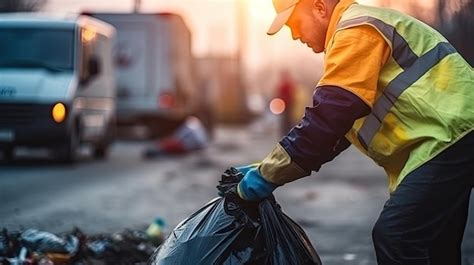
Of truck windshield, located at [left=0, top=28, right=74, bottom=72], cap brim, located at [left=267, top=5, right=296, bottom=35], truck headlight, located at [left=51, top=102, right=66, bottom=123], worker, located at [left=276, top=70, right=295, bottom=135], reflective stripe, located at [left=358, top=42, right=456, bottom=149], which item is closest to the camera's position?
reflective stripe, located at [left=358, top=42, right=456, bottom=149]

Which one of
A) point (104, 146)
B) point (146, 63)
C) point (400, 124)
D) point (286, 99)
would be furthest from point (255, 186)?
point (146, 63)

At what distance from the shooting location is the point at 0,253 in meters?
5.44

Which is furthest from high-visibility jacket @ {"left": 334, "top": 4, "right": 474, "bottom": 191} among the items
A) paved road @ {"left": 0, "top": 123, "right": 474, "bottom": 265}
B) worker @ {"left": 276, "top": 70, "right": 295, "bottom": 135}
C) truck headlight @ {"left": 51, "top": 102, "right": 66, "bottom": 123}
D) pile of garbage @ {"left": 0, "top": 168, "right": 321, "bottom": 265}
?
worker @ {"left": 276, "top": 70, "right": 295, "bottom": 135}

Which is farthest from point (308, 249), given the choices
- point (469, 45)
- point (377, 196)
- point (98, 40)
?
point (98, 40)

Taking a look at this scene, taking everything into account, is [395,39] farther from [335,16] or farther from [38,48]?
[38,48]

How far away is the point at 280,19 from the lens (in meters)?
3.72

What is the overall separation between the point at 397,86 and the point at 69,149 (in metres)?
13.1

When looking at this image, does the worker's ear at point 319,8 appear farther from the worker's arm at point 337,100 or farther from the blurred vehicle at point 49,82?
the blurred vehicle at point 49,82

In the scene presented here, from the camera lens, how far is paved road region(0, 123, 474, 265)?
833 centimetres

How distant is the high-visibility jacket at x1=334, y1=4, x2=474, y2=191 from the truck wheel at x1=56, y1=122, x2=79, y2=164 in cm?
1281

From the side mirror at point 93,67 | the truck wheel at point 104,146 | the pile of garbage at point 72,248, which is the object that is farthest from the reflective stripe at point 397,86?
the truck wheel at point 104,146

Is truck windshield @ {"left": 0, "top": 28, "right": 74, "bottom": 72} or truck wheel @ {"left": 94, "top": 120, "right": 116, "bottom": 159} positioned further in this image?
truck wheel @ {"left": 94, "top": 120, "right": 116, "bottom": 159}

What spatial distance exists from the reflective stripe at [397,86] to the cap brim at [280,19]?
0.47 metres

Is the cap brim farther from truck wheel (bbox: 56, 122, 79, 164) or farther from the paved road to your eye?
truck wheel (bbox: 56, 122, 79, 164)
